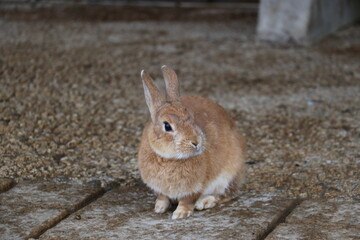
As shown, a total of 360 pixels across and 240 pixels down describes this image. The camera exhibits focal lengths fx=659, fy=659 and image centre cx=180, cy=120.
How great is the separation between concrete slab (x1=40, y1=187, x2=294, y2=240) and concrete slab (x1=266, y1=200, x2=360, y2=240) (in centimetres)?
7

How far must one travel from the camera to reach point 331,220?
2.90 meters

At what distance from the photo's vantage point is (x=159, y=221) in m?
2.91

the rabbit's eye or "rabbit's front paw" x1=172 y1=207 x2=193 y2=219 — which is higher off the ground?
the rabbit's eye

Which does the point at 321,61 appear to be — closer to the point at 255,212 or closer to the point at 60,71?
the point at 60,71

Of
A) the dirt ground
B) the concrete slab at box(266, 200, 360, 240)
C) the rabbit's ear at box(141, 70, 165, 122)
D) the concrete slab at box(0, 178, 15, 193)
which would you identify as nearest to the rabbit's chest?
the rabbit's ear at box(141, 70, 165, 122)

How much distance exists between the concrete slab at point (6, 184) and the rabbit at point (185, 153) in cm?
73

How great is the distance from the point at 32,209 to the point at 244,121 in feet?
6.56

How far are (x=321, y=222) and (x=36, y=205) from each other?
4.23ft

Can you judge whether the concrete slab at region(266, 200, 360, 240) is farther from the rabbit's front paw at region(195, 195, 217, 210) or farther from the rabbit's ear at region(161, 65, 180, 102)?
the rabbit's ear at region(161, 65, 180, 102)

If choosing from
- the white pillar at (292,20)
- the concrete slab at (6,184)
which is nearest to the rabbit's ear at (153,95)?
the concrete slab at (6,184)

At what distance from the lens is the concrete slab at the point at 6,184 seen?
10.7 ft

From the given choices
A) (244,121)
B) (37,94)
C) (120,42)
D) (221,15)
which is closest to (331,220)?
(244,121)

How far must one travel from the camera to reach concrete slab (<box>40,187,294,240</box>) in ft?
8.99

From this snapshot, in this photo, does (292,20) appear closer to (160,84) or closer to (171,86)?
(160,84)
